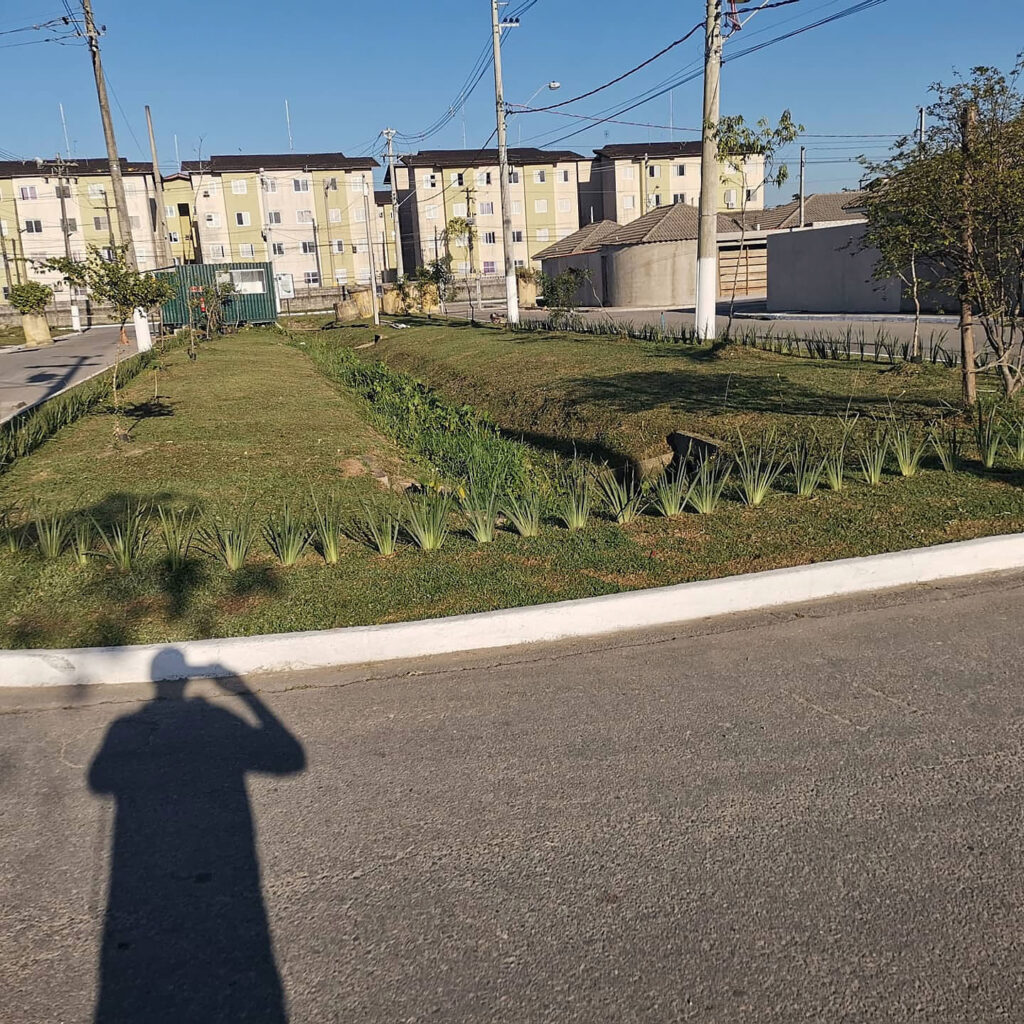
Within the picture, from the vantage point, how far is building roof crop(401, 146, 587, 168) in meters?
78.3

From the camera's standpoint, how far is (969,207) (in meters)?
8.19

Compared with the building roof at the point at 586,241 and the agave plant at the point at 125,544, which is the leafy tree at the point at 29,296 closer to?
the agave plant at the point at 125,544

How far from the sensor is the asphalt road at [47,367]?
17.7 meters

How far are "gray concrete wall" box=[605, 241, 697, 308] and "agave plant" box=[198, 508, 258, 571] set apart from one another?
132 feet

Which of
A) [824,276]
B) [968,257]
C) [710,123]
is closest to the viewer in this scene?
[968,257]

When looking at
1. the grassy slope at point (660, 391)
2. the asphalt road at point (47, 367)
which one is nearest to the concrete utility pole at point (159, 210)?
the asphalt road at point (47, 367)

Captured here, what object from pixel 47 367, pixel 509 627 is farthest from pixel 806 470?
pixel 47 367

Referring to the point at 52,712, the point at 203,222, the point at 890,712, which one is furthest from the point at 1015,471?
the point at 203,222

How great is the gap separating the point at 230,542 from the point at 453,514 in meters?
→ 2.15

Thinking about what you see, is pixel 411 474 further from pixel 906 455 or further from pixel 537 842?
pixel 537 842

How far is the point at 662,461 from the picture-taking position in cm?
996

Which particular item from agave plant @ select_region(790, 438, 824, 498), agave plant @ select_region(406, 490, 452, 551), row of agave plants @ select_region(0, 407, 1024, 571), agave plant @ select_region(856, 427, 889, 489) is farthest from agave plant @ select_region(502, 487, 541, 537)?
agave plant @ select_region(856, 427, 889, 489)

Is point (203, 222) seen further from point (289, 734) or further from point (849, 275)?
point (289, 734)

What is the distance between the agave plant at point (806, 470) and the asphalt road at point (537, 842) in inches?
98.0
